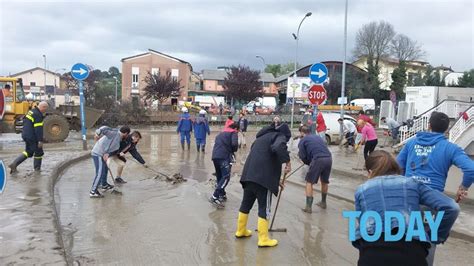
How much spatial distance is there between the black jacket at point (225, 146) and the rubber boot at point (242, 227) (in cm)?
220

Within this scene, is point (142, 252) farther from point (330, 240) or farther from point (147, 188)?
point (147, 188)

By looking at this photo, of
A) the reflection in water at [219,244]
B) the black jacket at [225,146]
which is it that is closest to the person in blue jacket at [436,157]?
the reflection in water at [219,244]

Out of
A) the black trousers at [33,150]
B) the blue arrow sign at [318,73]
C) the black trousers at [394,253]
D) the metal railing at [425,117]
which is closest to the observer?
the black trousers at [394,253]

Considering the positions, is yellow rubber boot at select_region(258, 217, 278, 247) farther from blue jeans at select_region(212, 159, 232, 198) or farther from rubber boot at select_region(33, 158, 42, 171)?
rubber boot at select_region(33, 158, 42, 171)

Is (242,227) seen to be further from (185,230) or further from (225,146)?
(225,146)

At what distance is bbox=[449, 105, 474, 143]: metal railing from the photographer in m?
13.1

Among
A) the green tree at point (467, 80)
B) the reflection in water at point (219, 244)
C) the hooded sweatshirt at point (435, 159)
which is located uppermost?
the green tree at point (467, 80)

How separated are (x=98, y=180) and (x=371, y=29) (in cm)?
6723

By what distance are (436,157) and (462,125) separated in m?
10.2

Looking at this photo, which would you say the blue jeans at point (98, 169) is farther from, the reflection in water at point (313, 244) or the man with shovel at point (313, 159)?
the reflection in water at point (313, 244)

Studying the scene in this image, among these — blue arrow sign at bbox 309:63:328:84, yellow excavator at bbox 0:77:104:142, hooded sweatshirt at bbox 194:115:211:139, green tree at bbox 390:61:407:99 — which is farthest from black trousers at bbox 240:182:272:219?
green tree at bbox 390:61:407:99

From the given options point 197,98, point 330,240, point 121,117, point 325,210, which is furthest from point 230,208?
point 197,98

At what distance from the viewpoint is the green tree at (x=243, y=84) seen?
56.7 metres

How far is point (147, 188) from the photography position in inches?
392
